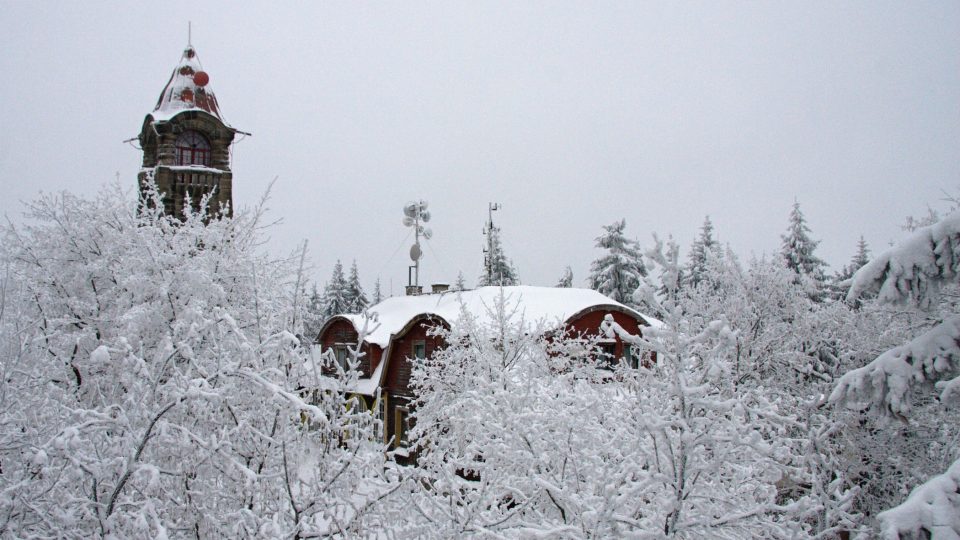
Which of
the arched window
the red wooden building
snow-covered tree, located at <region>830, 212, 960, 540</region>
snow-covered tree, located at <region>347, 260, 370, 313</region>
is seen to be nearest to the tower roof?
the arched window

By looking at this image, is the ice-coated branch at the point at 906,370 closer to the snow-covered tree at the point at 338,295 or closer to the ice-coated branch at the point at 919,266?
the ice-coated branch at the point at 919,266

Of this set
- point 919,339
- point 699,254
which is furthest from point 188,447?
point 699,254

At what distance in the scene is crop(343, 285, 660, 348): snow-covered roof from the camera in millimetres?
20797

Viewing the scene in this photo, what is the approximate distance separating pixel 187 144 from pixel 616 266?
91.2 ft

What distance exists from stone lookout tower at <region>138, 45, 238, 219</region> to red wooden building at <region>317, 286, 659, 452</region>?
25.7 feet

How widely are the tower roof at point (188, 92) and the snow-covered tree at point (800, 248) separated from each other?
30934 mm

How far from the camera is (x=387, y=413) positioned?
83.8 feet

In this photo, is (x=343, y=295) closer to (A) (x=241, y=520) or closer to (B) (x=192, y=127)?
(B) (x=192, y=127)

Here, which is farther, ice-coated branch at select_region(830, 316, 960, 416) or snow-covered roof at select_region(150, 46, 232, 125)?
snow-covered roof at select_region(150, 46, 232, 125)

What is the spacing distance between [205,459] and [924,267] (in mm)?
6129

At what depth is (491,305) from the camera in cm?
2259

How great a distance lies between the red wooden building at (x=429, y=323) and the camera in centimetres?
2108

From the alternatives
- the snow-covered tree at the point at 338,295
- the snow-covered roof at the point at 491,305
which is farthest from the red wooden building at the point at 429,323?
the snow-covered tree at the point at 338,295

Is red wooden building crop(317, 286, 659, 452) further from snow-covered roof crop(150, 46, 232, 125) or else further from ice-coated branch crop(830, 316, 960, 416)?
ice-coated branch crop(830, 316, 960, 416)
